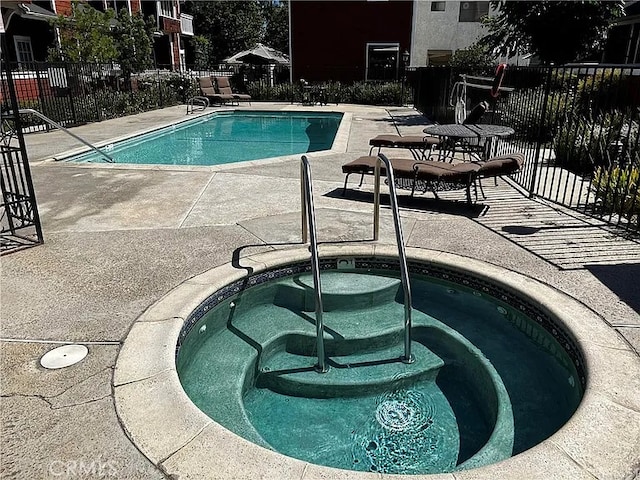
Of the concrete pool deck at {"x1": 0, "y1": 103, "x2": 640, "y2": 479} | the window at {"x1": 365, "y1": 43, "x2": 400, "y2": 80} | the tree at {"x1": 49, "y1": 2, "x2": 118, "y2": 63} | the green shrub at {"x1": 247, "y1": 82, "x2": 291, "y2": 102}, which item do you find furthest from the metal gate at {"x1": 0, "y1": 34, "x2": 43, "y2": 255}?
the window at {"x1": 365, "y1": 43, "x2": 400, "y2": 80}

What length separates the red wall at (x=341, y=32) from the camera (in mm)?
26578

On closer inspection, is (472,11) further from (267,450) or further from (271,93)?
(267,450)

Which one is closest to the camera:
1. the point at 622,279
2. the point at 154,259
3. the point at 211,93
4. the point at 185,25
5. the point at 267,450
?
the point at 267,450

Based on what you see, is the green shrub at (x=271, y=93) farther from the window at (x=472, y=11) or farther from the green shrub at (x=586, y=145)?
the green shrub at (x=586, y=145)

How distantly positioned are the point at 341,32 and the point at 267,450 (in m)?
28.0

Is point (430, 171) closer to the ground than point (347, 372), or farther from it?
farther from it

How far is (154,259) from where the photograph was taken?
457cm

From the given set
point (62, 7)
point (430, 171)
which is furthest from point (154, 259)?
point (62, 7)

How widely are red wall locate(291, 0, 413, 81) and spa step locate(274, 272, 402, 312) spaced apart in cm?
2349

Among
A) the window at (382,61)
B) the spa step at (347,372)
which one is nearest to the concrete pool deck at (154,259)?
the spa step at (347,372)

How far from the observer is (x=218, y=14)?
52000mm

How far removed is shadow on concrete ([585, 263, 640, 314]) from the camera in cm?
378

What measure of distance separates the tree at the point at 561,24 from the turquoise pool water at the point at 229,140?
22.9 feet

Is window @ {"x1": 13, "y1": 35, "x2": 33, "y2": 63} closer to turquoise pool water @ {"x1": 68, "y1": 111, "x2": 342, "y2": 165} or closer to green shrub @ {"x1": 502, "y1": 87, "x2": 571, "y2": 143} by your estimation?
turquoise pool water @ {"x1": 68, "y1": 111, "x2": 342, "y2": 165}
